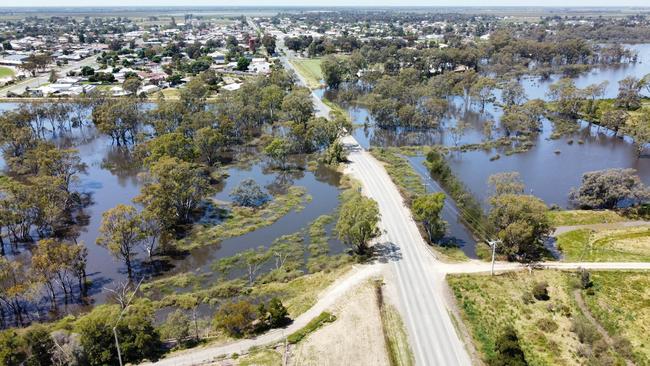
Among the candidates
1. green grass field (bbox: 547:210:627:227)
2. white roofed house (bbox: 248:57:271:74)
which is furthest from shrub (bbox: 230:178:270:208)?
white roofed house (bbox: 248:57:271:74)

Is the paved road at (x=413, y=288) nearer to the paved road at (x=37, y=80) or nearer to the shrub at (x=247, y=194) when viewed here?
the shrub at (x=247, y=194)

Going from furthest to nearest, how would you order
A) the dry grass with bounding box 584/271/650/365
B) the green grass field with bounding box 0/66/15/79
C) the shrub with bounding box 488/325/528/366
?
the green grass field with bounding box 0/66/15/79, the dry grass with bounding box 584/271/650/365, the shrub with bounding box 488/325/528/366

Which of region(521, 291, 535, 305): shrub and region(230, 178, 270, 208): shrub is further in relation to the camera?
region(230, 178, 270, 208): shrub

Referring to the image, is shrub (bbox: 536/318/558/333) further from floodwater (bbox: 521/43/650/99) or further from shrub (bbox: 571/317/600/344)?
floodwater (bbox: 521/43/650/99)

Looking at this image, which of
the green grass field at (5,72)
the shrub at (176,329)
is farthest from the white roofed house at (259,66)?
the shrub at (176,329)

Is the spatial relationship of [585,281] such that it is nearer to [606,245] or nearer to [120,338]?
[606,245]

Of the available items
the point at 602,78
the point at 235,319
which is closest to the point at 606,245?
the point at 235,319
